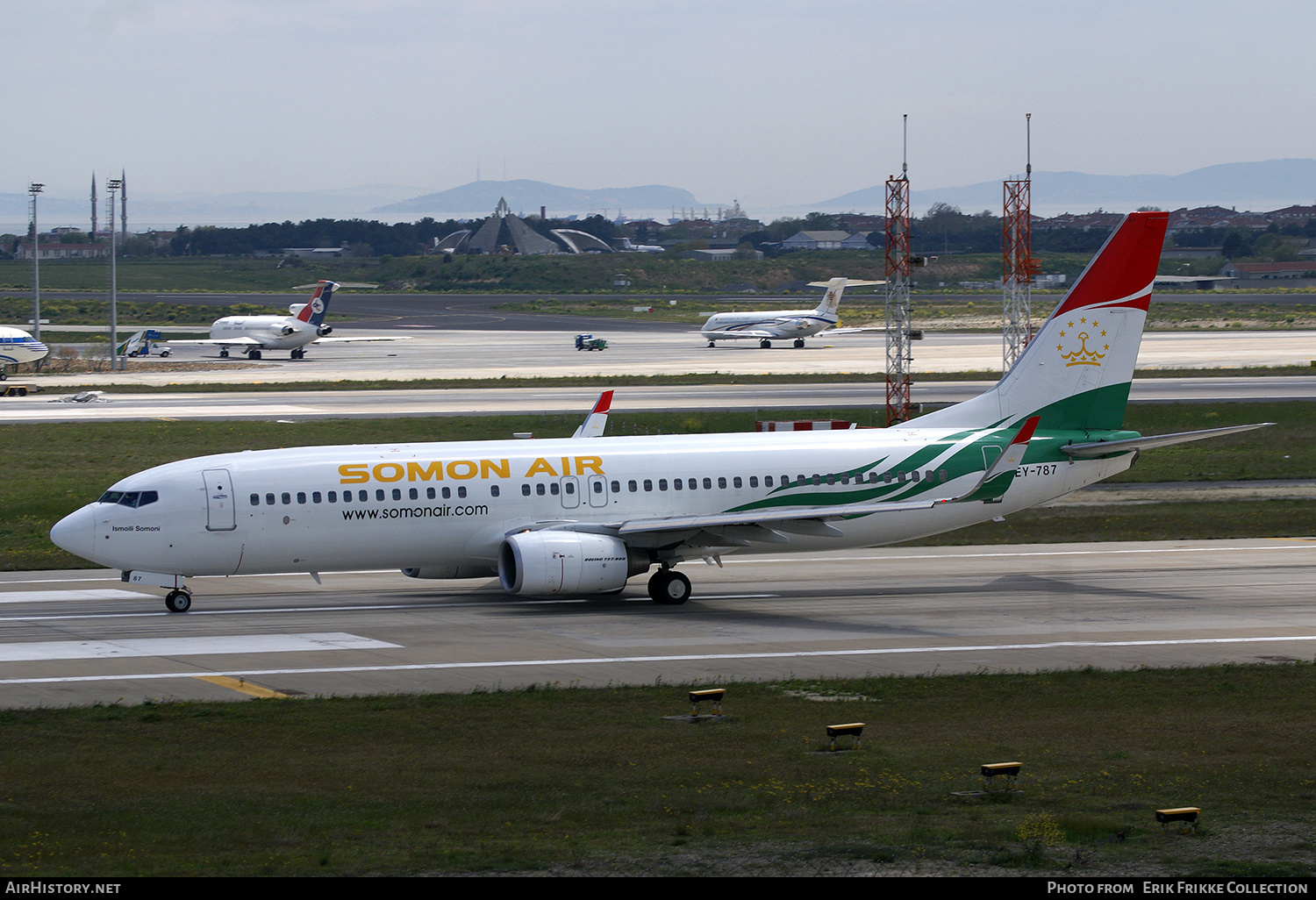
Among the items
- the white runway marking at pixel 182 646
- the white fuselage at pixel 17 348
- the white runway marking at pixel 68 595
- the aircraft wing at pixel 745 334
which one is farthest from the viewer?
the aircraft wing at pixel 745 334

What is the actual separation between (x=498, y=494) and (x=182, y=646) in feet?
28.4

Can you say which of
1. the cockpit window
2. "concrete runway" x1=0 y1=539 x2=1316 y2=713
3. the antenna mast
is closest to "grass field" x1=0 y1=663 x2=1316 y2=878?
"concrete runway" x1=0 y1=539 x2=1316 y2=713

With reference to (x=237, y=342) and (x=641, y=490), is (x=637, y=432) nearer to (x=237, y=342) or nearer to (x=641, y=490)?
(x=641, y=490)

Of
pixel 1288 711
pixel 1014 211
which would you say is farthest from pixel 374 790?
pixel 1014 211

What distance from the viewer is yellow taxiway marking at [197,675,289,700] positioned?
2516 centimetres

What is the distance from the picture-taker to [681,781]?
61.2ft

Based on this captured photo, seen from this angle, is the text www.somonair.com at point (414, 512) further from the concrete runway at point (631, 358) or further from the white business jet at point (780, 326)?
the white business jet at point (780, 326)

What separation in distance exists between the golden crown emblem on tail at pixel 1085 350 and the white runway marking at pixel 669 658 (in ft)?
34.5

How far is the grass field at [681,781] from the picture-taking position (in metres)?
14.6

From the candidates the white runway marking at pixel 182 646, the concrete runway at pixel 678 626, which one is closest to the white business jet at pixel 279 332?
the concrete runway at pixel 678 626

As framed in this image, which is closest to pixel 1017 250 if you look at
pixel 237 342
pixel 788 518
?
pixel 788 518

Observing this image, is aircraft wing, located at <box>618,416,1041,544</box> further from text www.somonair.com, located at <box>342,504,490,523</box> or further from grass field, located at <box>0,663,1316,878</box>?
grass field, located at <box>0,663,1316,878</box>
